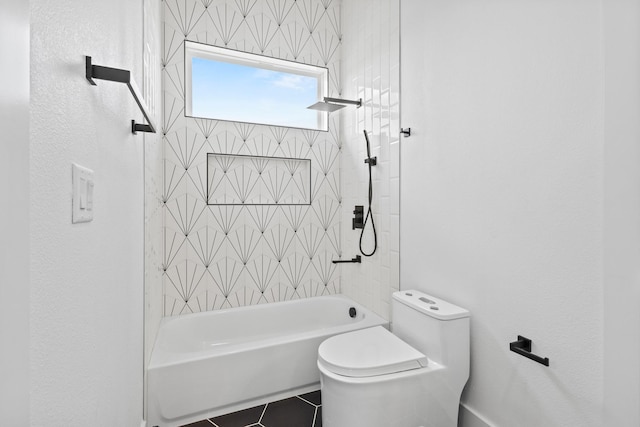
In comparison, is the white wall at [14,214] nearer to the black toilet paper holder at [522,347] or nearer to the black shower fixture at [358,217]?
the black toilet paper holder at [522,347]

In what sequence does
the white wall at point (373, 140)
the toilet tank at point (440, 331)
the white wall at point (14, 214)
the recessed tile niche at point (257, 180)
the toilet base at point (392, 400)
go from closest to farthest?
the white wall at point (14, 214) → the toilet base at point (392, 400) → the toilet tank at point (440, 331) → the white wall at point (373, 140) → the recessed tile niche at point (257, 180)

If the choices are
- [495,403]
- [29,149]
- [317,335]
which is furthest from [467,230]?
[29,149]

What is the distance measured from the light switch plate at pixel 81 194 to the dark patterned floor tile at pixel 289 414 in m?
1.57

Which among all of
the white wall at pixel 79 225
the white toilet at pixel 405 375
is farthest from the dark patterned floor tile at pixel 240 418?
the white wall at pixel 79 225

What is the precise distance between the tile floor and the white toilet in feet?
0.90

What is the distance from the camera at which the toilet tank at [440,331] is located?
1.51 meters

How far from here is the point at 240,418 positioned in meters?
1.77

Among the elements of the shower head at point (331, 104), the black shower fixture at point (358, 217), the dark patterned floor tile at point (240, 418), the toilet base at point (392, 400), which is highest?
the shower head at point (331, 104)

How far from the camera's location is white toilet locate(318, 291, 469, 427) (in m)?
1.41

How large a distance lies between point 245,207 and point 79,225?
1905mm

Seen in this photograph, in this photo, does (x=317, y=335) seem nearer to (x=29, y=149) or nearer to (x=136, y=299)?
(x=136, y=299)

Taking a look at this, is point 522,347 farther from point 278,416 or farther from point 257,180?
point 257,180

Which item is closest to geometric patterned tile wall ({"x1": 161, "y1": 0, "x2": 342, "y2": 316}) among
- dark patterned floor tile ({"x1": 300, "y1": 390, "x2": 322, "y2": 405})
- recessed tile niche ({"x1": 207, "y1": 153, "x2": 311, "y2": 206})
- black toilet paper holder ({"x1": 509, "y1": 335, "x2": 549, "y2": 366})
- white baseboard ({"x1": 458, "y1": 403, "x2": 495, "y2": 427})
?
recessed tile niche ({"x1": 207, "y1": 153, "x2": 311, "y2": 206})

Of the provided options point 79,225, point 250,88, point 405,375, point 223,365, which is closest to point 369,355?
point 405,375
